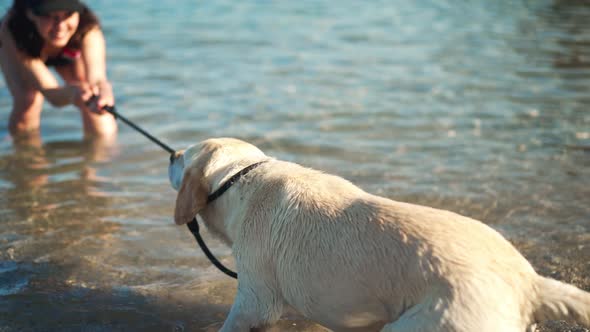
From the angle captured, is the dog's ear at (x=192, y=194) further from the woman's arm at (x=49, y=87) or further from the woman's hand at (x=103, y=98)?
the woman's arm at (x=49, y=87)

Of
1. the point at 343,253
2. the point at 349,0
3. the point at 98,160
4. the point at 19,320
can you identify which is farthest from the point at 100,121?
the point at 349,0

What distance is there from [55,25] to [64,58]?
70 centimetres

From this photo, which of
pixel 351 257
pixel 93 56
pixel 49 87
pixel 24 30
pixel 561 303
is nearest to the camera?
pixel 561 303

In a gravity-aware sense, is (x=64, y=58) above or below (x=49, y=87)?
above

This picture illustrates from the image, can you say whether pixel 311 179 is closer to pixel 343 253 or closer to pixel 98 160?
pixel 343 253

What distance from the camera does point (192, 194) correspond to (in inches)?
145

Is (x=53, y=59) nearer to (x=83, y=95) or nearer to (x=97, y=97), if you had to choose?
(x=83, y=95)

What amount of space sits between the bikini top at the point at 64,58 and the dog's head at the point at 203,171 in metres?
3.80

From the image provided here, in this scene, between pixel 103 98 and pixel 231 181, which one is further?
pixel 103 98

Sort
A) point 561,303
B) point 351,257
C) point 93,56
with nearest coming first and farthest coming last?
point 561,303, point 351,257, point 93,56

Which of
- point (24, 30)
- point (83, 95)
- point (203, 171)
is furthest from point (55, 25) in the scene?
point (203, 171)

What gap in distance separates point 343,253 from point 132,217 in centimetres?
293

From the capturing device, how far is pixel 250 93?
8891 millimetres

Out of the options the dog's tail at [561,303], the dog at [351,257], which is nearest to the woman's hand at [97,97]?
the dog at [351,257]
